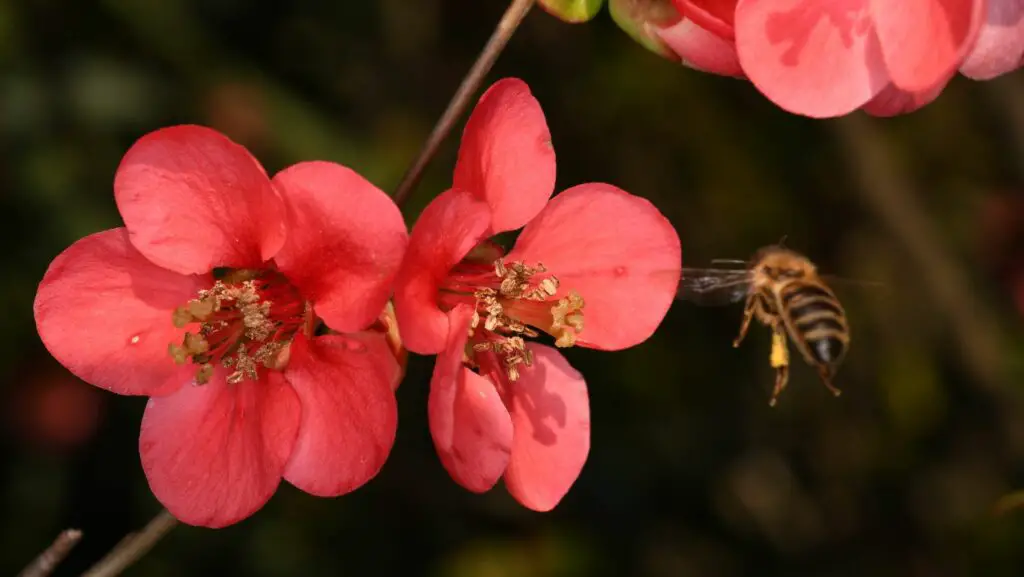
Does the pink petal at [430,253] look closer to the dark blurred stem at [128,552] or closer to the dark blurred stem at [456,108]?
the dark blurred stem at [456,108]

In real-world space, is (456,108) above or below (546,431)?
above

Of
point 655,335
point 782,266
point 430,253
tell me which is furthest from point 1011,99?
point 430,253

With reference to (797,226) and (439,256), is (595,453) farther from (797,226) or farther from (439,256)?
(439,256)

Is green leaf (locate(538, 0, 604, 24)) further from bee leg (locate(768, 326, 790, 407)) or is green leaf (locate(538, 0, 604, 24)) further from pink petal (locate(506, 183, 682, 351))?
bee leg (locate(768, 326, 790, 407))

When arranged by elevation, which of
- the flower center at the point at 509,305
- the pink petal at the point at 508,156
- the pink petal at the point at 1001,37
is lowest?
the flower center at the point at 509,305

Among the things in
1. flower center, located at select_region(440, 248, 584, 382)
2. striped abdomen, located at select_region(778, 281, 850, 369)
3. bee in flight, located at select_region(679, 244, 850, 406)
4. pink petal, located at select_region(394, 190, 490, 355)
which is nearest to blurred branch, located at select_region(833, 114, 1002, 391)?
bee in flight, located at select_region(679, 244, 850, 406)

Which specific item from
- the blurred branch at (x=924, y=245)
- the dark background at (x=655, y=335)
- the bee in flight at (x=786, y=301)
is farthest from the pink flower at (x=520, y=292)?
the blurred branch at (x=924, y=245)

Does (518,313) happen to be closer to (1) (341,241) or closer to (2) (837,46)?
(1) (341,241)
